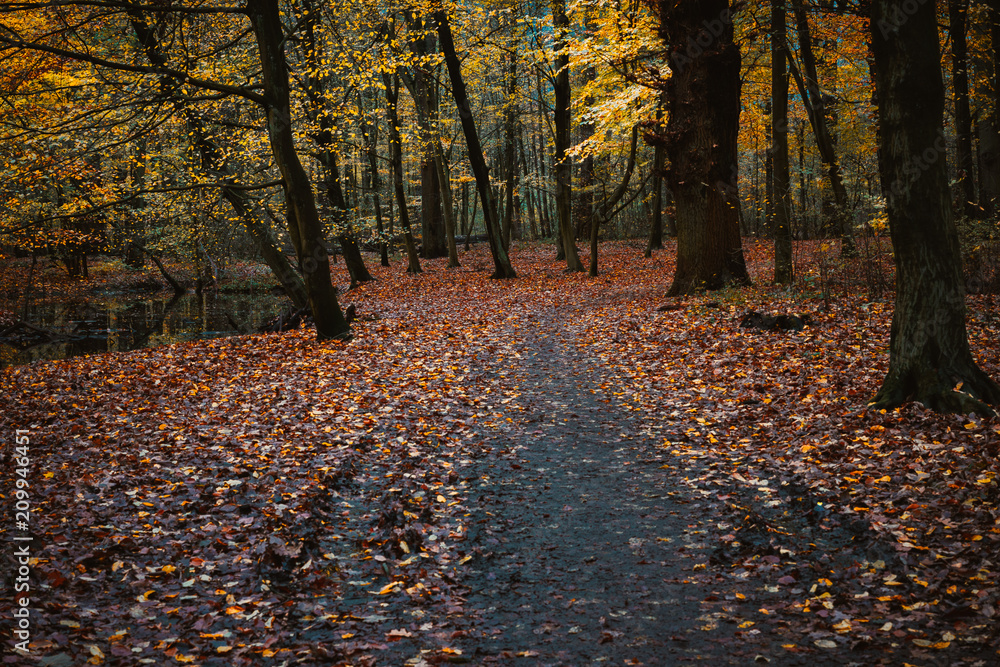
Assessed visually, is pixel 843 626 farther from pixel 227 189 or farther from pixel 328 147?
pixel 328 147

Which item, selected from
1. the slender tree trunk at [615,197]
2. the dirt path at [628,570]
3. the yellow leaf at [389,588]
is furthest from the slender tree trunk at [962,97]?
the yellow leaf at [389,588]

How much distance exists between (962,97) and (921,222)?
490 inches

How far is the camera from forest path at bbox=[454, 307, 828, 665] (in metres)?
A: 3.73

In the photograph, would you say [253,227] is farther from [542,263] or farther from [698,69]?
[542,263]

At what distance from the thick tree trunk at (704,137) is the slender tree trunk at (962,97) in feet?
15.4

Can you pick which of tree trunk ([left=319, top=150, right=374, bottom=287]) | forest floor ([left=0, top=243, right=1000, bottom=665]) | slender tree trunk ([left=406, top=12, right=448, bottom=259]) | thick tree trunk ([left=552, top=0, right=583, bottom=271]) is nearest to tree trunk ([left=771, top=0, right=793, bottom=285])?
forest floor ([left=0, top=243, right=1000, bottom=665])

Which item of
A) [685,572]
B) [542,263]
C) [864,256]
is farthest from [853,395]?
[542,263]

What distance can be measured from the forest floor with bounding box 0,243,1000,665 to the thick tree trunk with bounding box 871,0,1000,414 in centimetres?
47

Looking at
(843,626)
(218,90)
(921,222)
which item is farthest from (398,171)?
(843,626)

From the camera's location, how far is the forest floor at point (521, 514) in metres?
3.78

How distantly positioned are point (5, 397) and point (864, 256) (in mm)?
15306

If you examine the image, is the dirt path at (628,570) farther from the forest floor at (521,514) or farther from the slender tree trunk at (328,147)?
the slender tree trunk at (328,147)

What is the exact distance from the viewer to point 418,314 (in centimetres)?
1688

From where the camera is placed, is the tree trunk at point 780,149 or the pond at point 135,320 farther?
the pond at point 135,320
